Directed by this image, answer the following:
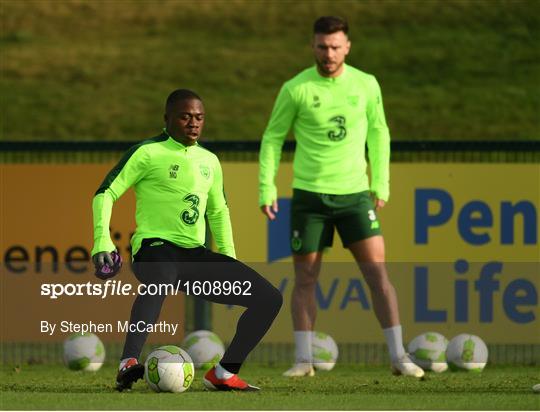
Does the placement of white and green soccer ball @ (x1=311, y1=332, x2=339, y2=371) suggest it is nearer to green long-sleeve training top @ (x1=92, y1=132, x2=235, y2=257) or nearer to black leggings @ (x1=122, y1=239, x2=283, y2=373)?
black leggings @ (x1=122, y1=239, x2=283, y2=373)

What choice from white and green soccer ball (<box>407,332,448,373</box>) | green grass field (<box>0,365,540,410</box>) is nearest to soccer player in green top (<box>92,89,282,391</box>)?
green grass field (<box>0,365,540,410</box>)

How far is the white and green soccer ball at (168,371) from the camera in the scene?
10.6 meters

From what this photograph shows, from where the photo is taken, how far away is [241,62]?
29781mm

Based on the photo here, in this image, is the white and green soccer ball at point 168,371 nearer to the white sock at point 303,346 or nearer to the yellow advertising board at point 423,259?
the white sock at point 303,346

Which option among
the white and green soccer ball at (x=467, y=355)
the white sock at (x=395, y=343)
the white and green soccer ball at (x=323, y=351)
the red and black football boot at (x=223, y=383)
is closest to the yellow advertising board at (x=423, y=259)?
the white and green soccer ball at (x=323, y=351)

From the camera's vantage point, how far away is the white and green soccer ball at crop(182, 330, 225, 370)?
1309 centimetres

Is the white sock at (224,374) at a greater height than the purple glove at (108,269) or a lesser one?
lesser

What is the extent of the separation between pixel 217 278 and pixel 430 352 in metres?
3.16

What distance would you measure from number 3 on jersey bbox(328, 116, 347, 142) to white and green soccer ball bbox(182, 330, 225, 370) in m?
2.01

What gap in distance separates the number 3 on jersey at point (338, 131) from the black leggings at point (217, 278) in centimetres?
208

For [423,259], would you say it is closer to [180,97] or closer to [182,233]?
[182,233]

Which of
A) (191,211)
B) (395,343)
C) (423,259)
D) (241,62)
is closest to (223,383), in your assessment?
(191,211)

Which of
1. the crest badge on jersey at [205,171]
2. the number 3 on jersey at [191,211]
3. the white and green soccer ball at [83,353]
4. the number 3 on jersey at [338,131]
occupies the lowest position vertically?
the white and green soccer ball at [83,353]

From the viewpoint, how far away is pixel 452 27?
3083 centimetres
